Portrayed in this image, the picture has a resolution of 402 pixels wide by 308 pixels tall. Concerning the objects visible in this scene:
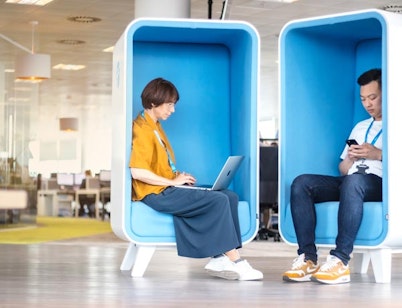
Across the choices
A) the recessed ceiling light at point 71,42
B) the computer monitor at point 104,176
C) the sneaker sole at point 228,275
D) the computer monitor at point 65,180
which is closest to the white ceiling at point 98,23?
the recessed ceiling light at point 71,42

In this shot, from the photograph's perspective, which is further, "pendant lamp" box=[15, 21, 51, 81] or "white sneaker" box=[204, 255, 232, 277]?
"pendant lamp" box=[15, 21, 51, 81]

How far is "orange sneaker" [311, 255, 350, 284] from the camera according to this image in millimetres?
4398

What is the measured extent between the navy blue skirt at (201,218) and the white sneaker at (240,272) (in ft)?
0.30

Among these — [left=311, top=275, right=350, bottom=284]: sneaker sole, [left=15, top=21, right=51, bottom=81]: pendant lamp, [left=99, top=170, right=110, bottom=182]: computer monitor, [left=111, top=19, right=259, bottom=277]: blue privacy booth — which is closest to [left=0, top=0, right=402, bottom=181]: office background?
[left=15, top=21, right=51, bottom=81]: pendant lamp

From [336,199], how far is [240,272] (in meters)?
0.64

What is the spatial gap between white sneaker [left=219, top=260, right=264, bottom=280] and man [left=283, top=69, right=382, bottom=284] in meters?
0.15

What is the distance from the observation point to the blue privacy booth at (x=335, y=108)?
14.8 feet

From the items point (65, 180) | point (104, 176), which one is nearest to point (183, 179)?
point (104, 176)

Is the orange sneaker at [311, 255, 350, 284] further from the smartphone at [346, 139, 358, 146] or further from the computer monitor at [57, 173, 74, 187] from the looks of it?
the computer monitor at [57, 173, 74, 187]

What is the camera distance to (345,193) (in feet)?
14.6

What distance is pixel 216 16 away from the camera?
41.7 ft

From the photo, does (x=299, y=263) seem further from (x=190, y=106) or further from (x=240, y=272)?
(x=190, y=106)

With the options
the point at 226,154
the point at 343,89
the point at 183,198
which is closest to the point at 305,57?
the point at 343,89

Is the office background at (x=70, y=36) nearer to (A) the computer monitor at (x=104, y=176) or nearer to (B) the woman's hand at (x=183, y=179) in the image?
(A) the computer monitor at (x=104, y=176)
